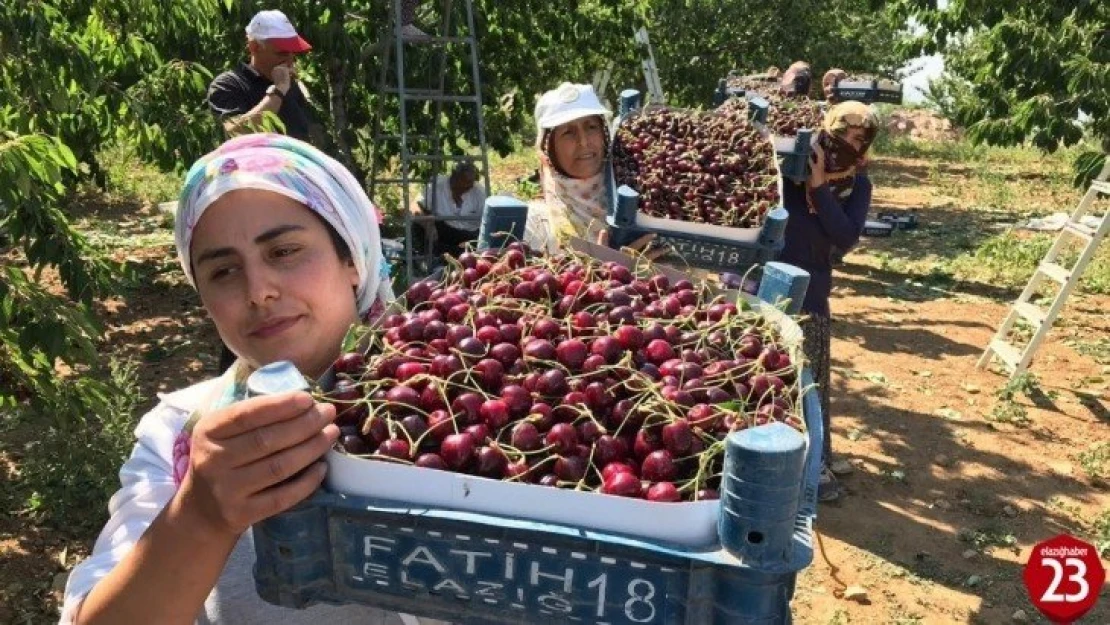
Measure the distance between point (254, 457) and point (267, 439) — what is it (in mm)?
29

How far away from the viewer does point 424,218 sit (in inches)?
343

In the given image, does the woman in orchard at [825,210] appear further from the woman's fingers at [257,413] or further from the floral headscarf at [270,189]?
the woman's fingers at [257,413]

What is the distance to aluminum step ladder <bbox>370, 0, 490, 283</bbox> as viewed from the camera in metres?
8.31

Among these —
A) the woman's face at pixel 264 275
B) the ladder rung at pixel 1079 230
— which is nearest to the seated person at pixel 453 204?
the ladder rung at pixel 1079 230

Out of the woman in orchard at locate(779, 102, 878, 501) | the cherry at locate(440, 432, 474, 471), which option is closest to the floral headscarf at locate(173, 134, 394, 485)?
the cherry at locate(440, 432, 474, 471)

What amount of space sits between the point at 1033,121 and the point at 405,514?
9485 mm

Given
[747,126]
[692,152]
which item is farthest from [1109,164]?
[692,152]

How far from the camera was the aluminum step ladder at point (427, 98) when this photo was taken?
8.31m

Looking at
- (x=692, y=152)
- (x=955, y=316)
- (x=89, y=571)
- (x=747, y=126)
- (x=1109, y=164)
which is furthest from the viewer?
(x=955, y=316)

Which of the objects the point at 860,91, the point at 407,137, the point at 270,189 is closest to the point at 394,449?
the point at 270,189

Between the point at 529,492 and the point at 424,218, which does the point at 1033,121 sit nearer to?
the point at 424,218

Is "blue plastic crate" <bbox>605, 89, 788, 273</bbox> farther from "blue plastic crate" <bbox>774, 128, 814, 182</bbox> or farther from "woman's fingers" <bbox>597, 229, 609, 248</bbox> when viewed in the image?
"blue plastic crate" <bbox>774, 128, 814, 182</bbox>

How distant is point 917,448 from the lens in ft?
20.3

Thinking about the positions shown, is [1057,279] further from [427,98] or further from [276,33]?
[276,33]
